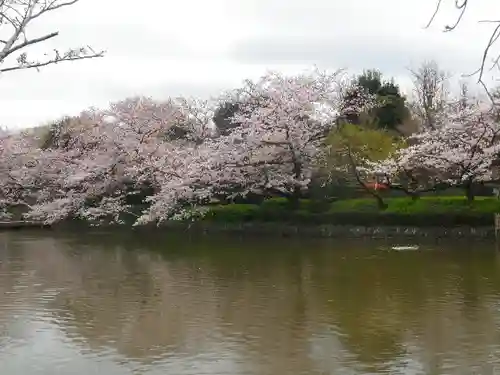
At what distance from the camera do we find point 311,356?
638 centimetres

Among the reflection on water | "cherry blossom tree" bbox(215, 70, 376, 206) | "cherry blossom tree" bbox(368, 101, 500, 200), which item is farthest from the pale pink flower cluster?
the reflection on water

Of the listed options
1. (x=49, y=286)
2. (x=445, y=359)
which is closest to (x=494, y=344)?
(x=445, y=359)

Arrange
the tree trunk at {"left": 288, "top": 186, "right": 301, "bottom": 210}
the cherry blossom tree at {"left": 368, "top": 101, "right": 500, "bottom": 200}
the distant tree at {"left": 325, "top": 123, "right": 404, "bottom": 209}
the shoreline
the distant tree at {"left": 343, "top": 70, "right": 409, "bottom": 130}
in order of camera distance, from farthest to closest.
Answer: the distant tree at {"left": 343, "top": 70, "right": 409, "bottom": 130} < the tree trunk at {"left": 288, "top": 186, "right": 301, "bottom": 210} < the distant tree at {"left": 325, "top": 123, "right": 404, "bottom": 209} < the cherry blossom tree at {"left": 368, "top": 101, "right": 500, "bottom": 200} < the shoreline

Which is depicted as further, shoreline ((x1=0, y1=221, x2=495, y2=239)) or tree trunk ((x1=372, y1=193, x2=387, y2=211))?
tree trunk ((x1=372, y1=193, x2=387, y2=211))

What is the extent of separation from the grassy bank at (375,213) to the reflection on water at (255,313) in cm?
292

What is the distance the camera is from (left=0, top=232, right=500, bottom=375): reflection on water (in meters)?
6.25

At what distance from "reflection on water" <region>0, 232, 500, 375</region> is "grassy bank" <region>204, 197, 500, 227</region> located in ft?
9.58

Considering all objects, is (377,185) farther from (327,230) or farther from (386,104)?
(386,104)

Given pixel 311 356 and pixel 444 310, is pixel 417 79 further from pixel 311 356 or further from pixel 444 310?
pixel 311 356

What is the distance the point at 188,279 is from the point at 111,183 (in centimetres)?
1208

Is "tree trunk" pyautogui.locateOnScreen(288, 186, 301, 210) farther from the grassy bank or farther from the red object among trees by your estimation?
the red object among trees

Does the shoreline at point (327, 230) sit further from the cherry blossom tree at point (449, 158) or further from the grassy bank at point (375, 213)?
the cherry blossom tree at point (449, 158)

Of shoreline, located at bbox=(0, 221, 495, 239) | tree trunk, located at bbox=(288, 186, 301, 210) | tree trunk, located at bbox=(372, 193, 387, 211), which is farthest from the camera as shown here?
tree trunk, located at bbox=(288, 186, 301, 210)

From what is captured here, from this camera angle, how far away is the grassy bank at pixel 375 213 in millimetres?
18703
